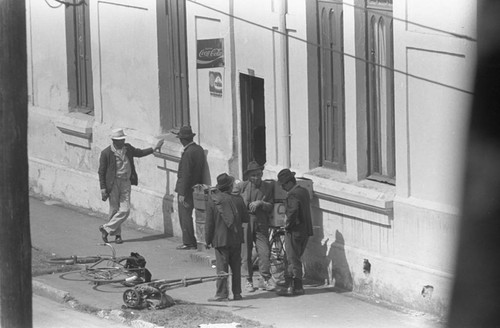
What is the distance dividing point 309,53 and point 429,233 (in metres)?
3.20

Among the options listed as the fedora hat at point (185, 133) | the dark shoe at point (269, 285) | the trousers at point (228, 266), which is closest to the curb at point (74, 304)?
the trousers at point (228, 266)

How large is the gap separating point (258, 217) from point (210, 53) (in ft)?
10.2

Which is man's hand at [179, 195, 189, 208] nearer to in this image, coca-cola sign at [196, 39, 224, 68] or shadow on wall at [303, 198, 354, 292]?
coca-cola sign at [196, 39, 224, 68]

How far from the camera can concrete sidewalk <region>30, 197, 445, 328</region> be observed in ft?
49.2

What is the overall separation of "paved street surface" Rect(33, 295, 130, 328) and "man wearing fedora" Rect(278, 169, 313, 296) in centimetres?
225

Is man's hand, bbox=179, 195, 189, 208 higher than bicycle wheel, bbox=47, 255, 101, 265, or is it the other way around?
man's hand, bbox=179, 195, 189, 208

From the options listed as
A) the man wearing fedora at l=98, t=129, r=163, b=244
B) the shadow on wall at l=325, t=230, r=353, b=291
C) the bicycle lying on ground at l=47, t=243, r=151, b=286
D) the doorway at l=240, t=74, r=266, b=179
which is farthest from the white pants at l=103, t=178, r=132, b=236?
the shadow on wall at l=325, t=230, r=353, b=291

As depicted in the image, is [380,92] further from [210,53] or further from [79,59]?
[79,59]

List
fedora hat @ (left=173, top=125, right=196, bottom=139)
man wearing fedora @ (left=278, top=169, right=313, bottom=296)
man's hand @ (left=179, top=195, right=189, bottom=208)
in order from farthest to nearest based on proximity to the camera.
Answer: man's hand @ (left=179, top=195, right=189, bottom=208), fedora hat @ (left=173, top=125, right=196, bottom=139), man wearing fedora @ (left=278, top=169, right=313, bottom=296)

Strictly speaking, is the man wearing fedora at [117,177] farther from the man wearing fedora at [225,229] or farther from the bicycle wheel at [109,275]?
the man wearing fedora at [225,229]

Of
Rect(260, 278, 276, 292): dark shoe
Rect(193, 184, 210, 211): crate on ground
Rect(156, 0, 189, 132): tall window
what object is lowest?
Rect(260, 278, 276, 292): dark shoe

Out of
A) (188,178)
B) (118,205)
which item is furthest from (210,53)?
(118,205)

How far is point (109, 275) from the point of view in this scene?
16750 millimetres

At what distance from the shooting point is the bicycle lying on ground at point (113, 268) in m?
16.3
